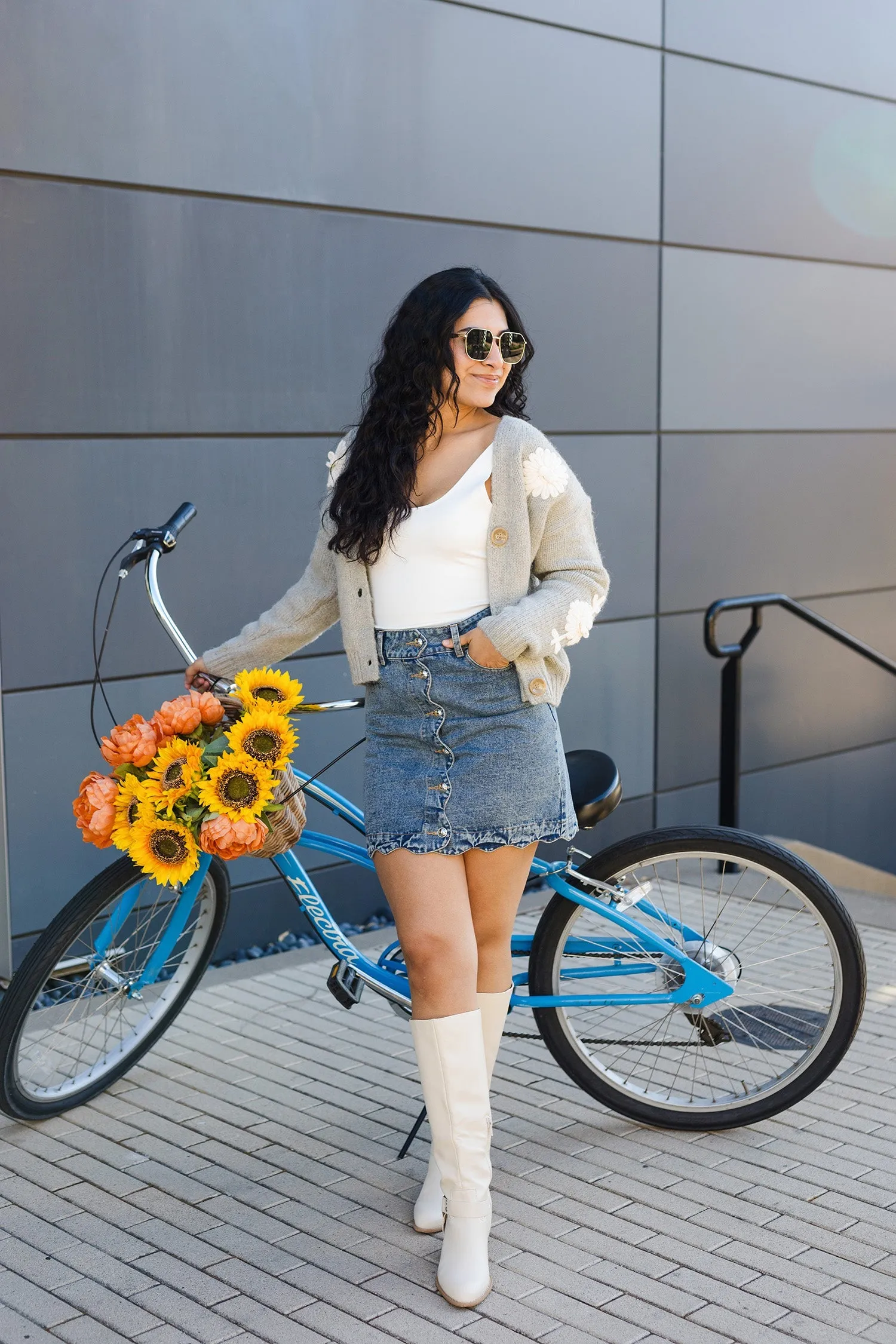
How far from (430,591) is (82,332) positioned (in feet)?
6.96

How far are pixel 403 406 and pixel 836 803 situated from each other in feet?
16.6

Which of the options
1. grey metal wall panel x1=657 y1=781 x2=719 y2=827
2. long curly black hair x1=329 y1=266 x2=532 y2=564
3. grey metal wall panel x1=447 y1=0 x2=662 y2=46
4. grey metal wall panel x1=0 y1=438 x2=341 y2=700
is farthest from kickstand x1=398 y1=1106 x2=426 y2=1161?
grey metal wall panel x1=447 y1=0 x2=662 y2=46

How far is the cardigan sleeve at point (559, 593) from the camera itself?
2457mm

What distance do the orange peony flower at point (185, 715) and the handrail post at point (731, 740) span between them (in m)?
3.11

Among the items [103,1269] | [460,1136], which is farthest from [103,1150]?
[460,1136]

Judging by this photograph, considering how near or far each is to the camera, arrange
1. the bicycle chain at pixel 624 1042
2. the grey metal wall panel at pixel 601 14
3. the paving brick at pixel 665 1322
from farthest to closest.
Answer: the grey metal wall panel at pixel 601 14, the bicycle chain at pixel 624 1042, the paving brick at pixel 665 1322

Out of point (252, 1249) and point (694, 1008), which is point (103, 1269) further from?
point (694, 1008)

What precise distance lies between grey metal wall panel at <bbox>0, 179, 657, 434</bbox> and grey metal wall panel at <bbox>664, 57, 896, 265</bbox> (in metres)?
0.86

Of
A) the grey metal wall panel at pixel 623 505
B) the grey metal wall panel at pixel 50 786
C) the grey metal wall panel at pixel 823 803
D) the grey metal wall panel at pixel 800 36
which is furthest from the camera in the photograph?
the grey metal wall panel at pixel 823 803

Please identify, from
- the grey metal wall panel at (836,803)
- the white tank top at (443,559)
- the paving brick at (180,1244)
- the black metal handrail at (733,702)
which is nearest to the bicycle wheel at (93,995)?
the paving brick at (180,1244)

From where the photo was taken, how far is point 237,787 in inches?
101

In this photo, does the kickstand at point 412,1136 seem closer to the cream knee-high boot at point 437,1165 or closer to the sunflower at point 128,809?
the cream knee-high boot at point 437,1165

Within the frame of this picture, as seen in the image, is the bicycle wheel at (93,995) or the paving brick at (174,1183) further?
the bicycle wheel at (93,995)

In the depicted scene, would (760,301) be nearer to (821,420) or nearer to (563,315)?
(821,420)
